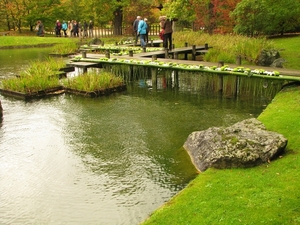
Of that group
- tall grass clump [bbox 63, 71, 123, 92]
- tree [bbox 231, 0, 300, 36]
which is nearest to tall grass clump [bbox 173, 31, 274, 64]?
tree [bbox 231, 0, 300, 36]

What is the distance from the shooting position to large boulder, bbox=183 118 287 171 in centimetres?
621

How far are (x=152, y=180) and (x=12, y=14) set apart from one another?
3532cm

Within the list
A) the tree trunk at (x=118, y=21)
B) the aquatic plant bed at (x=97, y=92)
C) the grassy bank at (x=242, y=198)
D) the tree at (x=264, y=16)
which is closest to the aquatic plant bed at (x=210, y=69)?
the aquatic plant bed at (x=97, y=92)

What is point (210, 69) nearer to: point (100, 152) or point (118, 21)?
point (100, 152)

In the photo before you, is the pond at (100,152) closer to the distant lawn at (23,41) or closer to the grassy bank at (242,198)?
the grassy bank at (242,198)

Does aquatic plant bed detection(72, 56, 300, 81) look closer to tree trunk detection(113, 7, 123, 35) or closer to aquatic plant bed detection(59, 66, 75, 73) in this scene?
aquatic plant bed detection(59, 66, 75, 73)

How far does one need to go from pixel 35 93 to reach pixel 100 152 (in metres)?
5.79

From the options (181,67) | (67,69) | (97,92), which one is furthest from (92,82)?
(67,69)

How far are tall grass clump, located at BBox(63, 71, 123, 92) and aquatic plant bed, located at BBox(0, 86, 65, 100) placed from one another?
1.09 feet

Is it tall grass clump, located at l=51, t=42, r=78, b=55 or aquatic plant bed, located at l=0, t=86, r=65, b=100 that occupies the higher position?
tall grass clump, located at l=51, t=42, r=78, b=55

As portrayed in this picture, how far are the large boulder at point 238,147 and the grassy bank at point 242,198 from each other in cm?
14

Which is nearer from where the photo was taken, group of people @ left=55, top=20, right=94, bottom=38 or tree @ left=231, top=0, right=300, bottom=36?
tree @ left=231, top=0, right=300, bottom=36

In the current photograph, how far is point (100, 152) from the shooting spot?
8047 millimetres

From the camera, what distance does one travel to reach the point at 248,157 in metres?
6.16
